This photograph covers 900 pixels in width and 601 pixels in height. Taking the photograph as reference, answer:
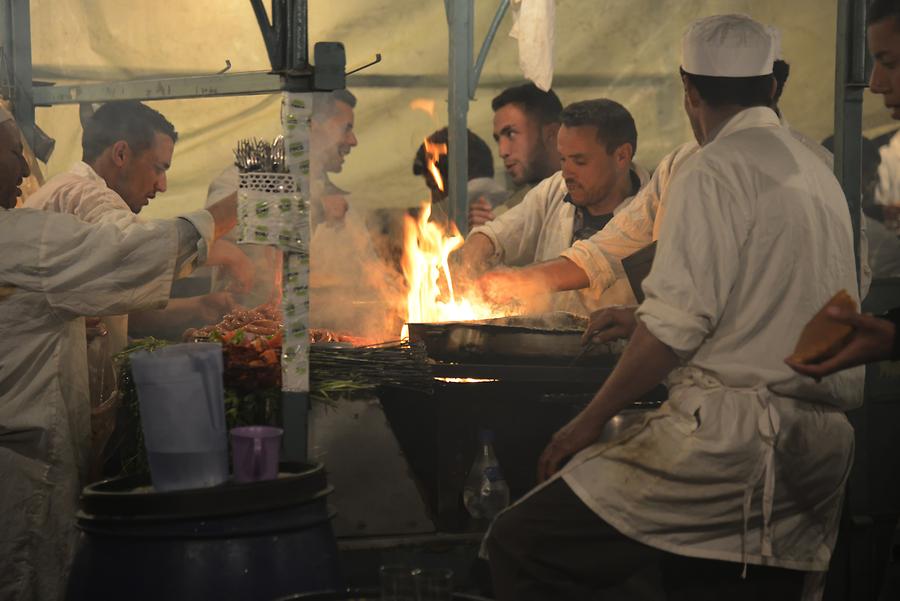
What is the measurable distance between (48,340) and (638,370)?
8.10 feet

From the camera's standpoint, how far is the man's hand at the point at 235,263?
8.09 meters

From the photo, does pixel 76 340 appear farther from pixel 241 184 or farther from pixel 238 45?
pixel 238 45

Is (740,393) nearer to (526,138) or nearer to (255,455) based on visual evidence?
(255,455)

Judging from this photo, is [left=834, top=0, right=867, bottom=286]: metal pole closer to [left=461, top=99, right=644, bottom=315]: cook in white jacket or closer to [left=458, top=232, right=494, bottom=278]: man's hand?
[left=461, top=99, right=644, bottom=315]: cook in white jacket

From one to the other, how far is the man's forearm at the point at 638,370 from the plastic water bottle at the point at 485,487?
3.90ft

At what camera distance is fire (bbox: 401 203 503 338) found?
657 cm

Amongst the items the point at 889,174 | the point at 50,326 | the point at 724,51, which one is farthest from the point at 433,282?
the point at 889,174

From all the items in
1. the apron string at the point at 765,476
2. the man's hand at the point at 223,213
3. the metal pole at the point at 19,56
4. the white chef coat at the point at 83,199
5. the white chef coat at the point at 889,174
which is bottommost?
the apron string at the point at 765,476

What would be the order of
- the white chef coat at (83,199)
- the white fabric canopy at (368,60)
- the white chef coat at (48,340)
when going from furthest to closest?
the white fabric canopy at (368,60), the white chef coat at (83,199), the white chef coat at (48,340)

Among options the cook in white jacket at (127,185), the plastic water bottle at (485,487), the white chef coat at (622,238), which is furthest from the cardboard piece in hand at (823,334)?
the cook in white jacket at (127,185)

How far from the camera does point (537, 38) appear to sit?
6.09m

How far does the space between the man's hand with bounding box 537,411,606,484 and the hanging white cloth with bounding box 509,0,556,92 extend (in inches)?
92.7

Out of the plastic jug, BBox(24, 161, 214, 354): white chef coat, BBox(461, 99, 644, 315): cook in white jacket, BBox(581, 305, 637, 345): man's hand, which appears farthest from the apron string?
BBox(24, 161, 214, 354): white chef coat

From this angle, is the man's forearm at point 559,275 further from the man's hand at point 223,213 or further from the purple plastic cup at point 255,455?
the purple plastic cup at point 255,455
